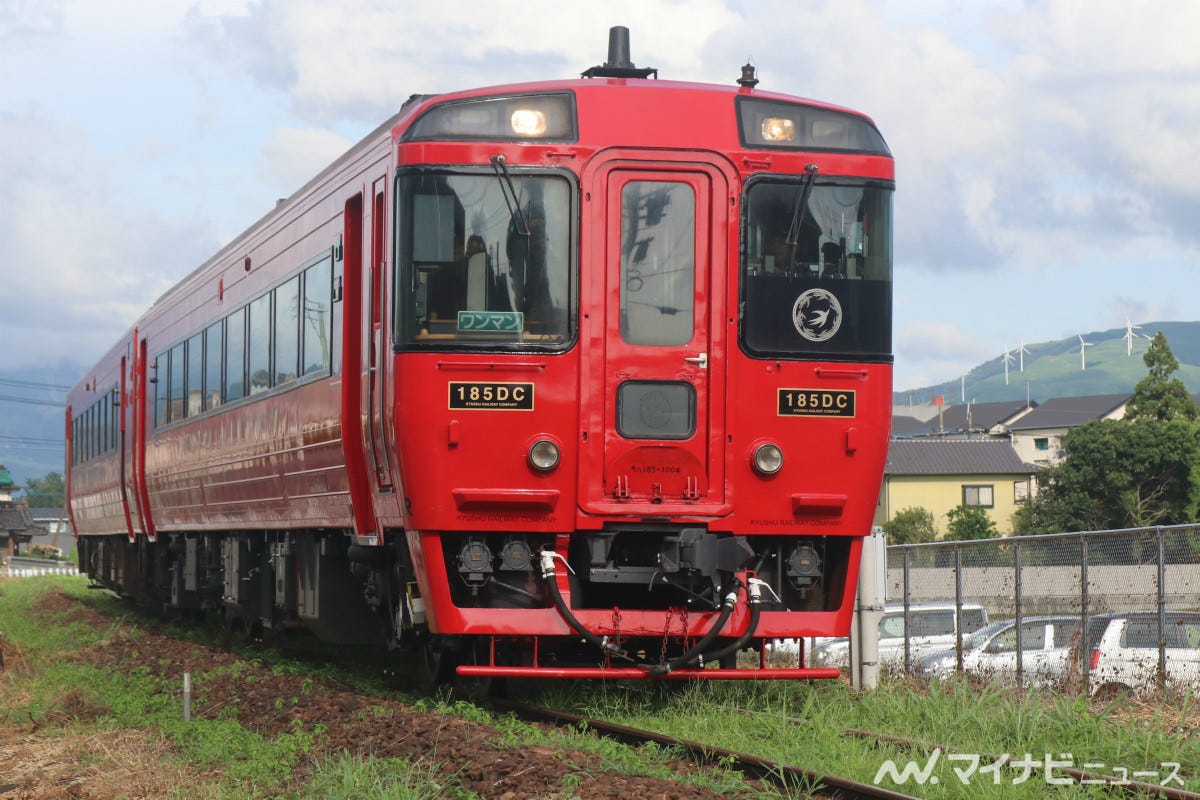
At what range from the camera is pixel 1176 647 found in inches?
448

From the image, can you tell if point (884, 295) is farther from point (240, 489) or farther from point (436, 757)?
point (240, 489)

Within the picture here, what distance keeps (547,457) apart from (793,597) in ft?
5.67

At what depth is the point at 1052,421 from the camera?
403 ft

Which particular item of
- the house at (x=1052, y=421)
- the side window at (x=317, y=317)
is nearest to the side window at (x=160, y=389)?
the side window at (x=317, y=317)

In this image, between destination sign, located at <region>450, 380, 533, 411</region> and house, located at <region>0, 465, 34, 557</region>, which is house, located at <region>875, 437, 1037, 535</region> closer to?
house, located at <region>0, 465, 34, 557</region>

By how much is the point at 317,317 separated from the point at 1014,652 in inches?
253

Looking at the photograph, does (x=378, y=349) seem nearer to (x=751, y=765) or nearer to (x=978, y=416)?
(x=751, y=765)

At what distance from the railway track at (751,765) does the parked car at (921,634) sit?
448 centimetres

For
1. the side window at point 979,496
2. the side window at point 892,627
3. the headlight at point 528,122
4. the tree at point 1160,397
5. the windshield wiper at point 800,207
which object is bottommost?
the side window at point 892,627

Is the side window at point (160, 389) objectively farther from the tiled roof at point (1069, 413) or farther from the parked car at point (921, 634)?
the tiled roof at point (1069, 413)

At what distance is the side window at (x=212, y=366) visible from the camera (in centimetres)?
1493

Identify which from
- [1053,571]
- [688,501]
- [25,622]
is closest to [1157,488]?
[25,622]

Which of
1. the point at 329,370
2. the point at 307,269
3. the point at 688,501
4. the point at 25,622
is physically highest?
the point at 307,269

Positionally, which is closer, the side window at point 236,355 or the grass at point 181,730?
the grass at point 181,730
